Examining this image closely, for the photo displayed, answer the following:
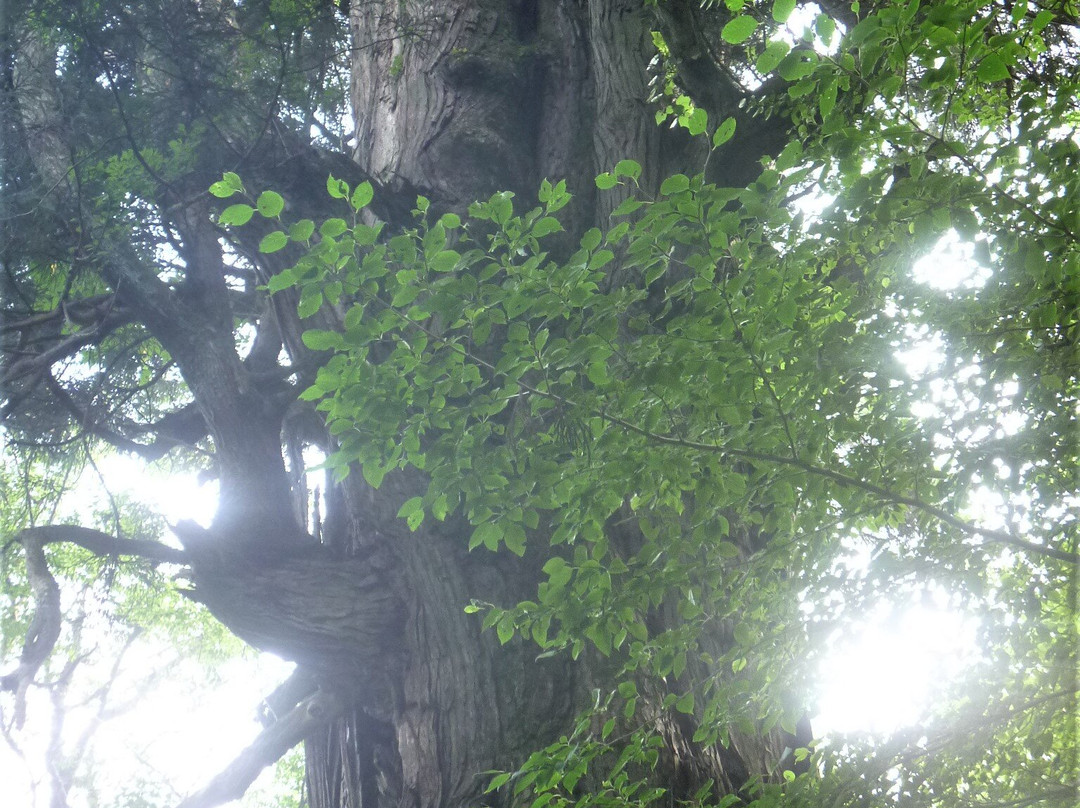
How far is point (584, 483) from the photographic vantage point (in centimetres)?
204

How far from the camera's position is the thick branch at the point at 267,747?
12.8 feet

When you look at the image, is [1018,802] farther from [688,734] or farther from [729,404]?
[688,734]

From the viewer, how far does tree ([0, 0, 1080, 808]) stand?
1.81 m

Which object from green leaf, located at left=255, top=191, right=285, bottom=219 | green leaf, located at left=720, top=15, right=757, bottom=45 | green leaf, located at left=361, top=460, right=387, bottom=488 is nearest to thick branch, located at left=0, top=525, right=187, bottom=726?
green leaf, located at left=361, top=460, right=387, bottom=488

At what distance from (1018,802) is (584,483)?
1.06 metres

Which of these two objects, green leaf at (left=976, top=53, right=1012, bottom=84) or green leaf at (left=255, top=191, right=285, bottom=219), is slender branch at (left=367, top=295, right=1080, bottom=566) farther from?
green leaf at (left=976, top=53, right=1012, bottom=84)

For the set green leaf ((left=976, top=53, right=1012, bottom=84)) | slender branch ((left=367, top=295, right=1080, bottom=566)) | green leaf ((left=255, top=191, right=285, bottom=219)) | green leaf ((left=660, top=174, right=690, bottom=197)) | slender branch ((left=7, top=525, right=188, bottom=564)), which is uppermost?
slender branch ((left=7, top=525, right=188, bottom=564))

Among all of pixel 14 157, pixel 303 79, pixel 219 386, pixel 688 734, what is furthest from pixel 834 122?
pixel 14 157

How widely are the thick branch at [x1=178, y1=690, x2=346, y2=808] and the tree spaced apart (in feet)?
0.06

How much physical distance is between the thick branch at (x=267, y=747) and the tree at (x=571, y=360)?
2 cm

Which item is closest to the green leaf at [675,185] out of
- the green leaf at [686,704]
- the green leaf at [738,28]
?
the green leaf at [738,28]

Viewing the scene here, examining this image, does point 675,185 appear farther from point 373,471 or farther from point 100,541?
point 100,541

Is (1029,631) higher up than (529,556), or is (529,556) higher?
(529,556)

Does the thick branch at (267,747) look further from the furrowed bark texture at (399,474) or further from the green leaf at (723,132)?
the green leaf at (723,132)
